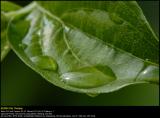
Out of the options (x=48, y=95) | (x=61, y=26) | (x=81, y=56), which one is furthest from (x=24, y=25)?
(x=48, y=95)

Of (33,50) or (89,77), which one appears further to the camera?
(33,50)

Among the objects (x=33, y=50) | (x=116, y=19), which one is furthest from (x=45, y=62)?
(x=116, y=19)

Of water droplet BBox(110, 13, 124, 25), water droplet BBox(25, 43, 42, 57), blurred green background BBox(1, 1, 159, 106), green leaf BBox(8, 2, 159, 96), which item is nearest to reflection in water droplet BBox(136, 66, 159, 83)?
green leaf BBox(8, 2, 159, 96)

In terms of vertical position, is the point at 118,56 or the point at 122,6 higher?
the point at 122,6

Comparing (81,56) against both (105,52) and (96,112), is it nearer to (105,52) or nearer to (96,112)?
(105,52)

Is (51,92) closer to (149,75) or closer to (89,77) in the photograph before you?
(89,77)

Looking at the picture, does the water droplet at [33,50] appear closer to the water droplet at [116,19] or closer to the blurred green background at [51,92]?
the water droplet at [116,19]
